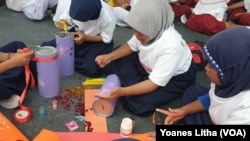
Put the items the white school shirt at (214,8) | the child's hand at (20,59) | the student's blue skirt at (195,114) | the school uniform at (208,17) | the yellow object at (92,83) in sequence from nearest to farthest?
the student's blue skirt at (195,114) < the child's hand at (20,59) < the yellow object at (92,83) < the school uniform at (208,17) < the white school shirt at (214,8)

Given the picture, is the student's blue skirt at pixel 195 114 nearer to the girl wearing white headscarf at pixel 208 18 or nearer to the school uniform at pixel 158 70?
the school uniform at pixel 158 70

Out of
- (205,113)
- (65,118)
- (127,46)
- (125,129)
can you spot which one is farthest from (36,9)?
(205,113)

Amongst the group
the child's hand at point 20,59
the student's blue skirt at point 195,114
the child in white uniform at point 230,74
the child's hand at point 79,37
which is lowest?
the student's blue skirt at point 195,114

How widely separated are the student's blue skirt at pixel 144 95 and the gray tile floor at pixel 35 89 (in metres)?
0.05

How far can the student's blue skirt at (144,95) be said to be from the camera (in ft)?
4.65

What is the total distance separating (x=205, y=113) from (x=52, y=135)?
61 cm

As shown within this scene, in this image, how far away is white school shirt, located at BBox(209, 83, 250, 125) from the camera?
96cm

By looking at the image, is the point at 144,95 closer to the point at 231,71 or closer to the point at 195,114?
the point at 195,114

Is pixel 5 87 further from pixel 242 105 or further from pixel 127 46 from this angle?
pixel 242 105

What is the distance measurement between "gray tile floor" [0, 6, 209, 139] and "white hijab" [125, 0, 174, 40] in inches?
15.5

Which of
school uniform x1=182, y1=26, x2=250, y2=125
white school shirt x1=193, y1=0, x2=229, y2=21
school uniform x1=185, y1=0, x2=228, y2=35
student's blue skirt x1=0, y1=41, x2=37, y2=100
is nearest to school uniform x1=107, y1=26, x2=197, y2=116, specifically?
school uniform x1=182, y1=26, x2=250, y2=125

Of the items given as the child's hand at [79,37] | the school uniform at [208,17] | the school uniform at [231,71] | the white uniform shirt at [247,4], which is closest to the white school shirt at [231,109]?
the school uniform at [231,71]

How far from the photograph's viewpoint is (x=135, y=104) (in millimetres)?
1420

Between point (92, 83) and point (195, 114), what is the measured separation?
24.2 inches
